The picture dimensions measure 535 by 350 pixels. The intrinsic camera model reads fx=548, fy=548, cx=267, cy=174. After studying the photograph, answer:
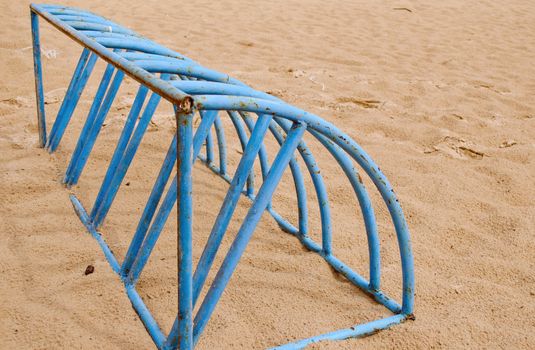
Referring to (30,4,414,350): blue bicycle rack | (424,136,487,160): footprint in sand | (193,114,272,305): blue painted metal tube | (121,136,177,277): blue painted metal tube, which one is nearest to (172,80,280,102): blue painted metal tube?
(30,4,414,350): blue bicycle rack

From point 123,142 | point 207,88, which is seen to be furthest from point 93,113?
point 207,88

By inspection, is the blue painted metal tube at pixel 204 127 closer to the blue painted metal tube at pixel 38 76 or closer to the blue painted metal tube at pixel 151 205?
the blue painted metal tube at pixel 151 205

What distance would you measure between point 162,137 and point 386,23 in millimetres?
5293

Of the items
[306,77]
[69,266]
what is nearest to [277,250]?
[69,266]

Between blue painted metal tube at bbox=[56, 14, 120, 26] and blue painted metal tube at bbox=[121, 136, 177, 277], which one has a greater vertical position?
blue painted metal tube at bbox=[56, 14, 120, 26]

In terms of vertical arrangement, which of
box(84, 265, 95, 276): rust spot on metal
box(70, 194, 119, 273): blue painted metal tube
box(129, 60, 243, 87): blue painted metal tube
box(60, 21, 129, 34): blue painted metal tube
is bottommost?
box(84, 265, 95, 276): rust spot on metal

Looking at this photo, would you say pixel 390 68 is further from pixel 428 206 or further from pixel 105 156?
pixel 105 156

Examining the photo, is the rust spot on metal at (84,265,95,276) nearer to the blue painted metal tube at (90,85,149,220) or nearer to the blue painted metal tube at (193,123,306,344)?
the blue painted metal tube at (90,85,149,220)

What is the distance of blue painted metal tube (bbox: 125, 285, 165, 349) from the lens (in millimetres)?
1708

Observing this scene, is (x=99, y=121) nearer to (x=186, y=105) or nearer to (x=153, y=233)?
(x=153, y=233)

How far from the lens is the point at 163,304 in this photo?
1929mm

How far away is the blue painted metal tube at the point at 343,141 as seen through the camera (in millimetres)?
1443

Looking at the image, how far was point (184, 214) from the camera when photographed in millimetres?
1347

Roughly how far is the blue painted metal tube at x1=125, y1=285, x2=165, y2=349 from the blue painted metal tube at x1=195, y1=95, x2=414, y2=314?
30.4 inches
